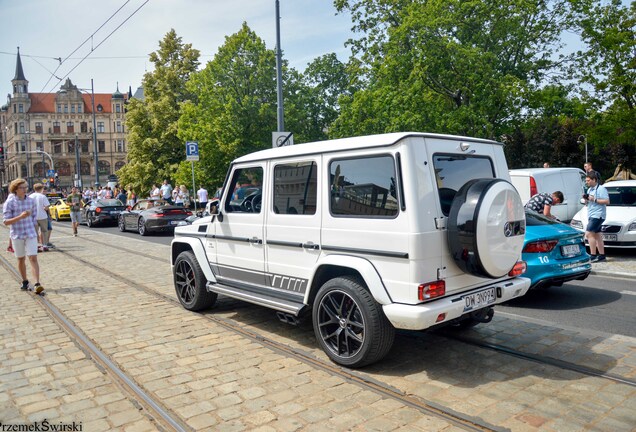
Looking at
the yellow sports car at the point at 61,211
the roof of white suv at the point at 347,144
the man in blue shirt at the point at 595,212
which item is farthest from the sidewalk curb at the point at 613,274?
the yellow sports car at the point at 61,211

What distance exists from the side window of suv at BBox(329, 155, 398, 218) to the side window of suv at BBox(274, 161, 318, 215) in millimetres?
270

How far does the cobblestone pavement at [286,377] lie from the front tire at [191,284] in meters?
0.15

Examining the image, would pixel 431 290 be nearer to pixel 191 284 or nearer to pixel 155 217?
pixel 191 284

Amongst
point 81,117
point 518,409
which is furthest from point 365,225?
point 81,117

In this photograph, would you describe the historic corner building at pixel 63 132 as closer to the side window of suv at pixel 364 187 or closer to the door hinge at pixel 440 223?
the side window of suv at pixel 364 187

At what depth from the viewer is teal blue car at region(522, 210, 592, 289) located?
22.2 ft

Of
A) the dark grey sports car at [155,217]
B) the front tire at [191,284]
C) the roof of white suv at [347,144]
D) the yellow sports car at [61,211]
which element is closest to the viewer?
the roof of white suv at [347,144]

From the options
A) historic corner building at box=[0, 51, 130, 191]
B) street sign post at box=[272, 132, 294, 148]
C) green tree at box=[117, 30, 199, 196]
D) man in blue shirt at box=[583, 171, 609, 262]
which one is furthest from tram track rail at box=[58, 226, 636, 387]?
historic corner building at box=[0, 51, 130, 191]

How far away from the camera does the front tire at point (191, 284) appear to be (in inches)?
259

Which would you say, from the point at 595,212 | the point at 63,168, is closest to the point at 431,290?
the point at 595,212

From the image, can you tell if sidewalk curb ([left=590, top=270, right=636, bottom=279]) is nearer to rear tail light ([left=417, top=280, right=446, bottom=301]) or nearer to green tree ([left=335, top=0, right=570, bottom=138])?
rear tail light ([left=417, top=280, right=446, bottom=301])

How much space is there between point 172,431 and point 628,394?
3.42 m

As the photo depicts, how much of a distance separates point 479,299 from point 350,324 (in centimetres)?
118

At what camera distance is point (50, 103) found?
103812mm
